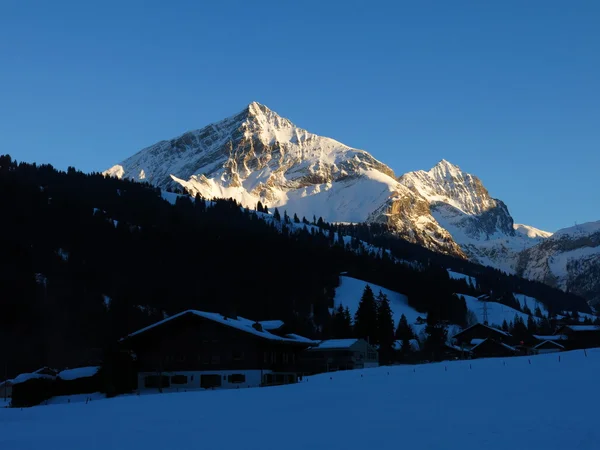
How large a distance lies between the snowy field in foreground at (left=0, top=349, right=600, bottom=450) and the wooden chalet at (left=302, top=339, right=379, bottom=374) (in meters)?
59.5

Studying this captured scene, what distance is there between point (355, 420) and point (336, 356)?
7809 centimetres

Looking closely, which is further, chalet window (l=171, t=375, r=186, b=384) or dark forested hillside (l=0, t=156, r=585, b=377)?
dark forested hillside (l=0, t=156, r=585, b=377)

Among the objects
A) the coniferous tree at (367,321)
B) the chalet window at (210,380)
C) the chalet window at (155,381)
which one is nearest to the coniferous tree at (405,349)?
the coniferous tree at (367,321)

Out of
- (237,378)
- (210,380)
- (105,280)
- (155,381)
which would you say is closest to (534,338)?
(105,280)

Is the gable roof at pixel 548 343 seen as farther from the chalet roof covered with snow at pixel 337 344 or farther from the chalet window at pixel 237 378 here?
the chalet window at pixel 237 378

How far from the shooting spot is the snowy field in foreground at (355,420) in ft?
73.3

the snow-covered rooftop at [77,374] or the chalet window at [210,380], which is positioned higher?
the snow-covered rooftop at [77,374]

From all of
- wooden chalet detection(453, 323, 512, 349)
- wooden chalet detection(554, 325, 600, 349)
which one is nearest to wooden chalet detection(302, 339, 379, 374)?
wooden chalet detection(453, 323, 512, 349)

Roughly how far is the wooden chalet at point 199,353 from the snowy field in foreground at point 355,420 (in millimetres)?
21960

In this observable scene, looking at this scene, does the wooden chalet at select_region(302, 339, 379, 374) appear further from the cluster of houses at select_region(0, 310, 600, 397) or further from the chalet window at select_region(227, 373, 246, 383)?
the chalet window at select_region(227, 373, 246, 383)

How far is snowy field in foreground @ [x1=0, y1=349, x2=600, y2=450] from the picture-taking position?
2234 centimetres

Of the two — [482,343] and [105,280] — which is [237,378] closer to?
[482,343]

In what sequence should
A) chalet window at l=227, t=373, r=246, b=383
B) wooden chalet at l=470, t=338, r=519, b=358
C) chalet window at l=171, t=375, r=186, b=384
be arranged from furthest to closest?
wooden chalet at l=470, t=338, r=519, b=358, chalet window at l=171, t=375, r=186, b=384, chalet window at l=227, t=373, r=246, b=383

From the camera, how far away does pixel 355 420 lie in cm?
2767
